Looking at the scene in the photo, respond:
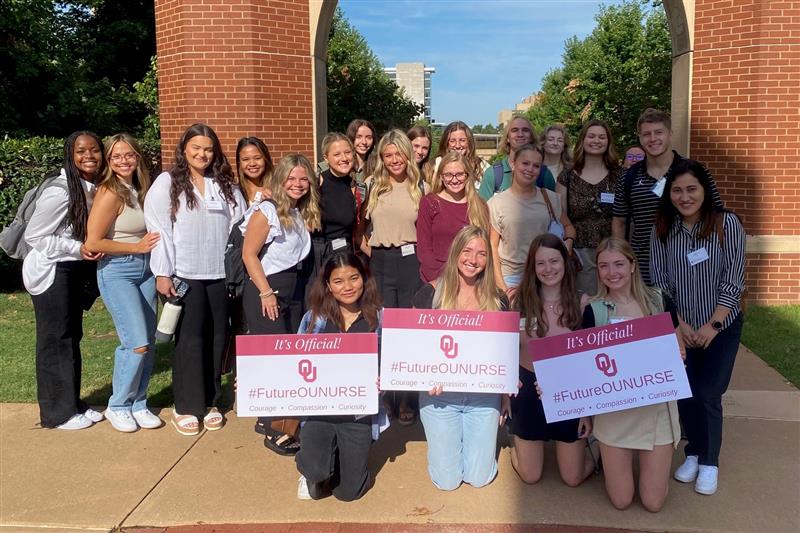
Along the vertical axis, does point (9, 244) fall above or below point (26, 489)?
above

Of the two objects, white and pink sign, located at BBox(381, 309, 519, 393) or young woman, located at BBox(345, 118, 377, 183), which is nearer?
white and pink sign, located at BBox(381, 309, 519, 393)

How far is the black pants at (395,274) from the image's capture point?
15.5 feet

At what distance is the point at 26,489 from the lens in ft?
12.5

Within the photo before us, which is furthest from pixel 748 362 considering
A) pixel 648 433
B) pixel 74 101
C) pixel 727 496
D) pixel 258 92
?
pixel 74 101

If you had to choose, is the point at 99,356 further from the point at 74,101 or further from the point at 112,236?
the point at 74,101

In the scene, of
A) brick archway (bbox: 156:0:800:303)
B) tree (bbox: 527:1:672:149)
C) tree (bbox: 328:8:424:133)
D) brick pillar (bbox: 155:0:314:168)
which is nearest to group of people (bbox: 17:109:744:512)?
brick pillar (bbox: 155:0:314:168)

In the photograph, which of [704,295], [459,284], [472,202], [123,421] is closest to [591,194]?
[472,202]

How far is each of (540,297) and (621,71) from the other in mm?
23353

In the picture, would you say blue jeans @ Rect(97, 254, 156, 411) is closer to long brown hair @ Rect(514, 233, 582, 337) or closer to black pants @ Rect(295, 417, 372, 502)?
black pants @ Rect(295, 417, 372, 502)

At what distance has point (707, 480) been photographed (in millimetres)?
3643

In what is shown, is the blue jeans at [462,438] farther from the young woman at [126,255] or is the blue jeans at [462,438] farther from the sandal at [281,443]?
the young woman at [126,255]

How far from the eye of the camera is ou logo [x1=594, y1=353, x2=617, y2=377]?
3.44 meters

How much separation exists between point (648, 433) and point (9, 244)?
400 centimetres

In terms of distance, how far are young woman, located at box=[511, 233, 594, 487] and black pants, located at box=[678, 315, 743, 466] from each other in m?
0.62
